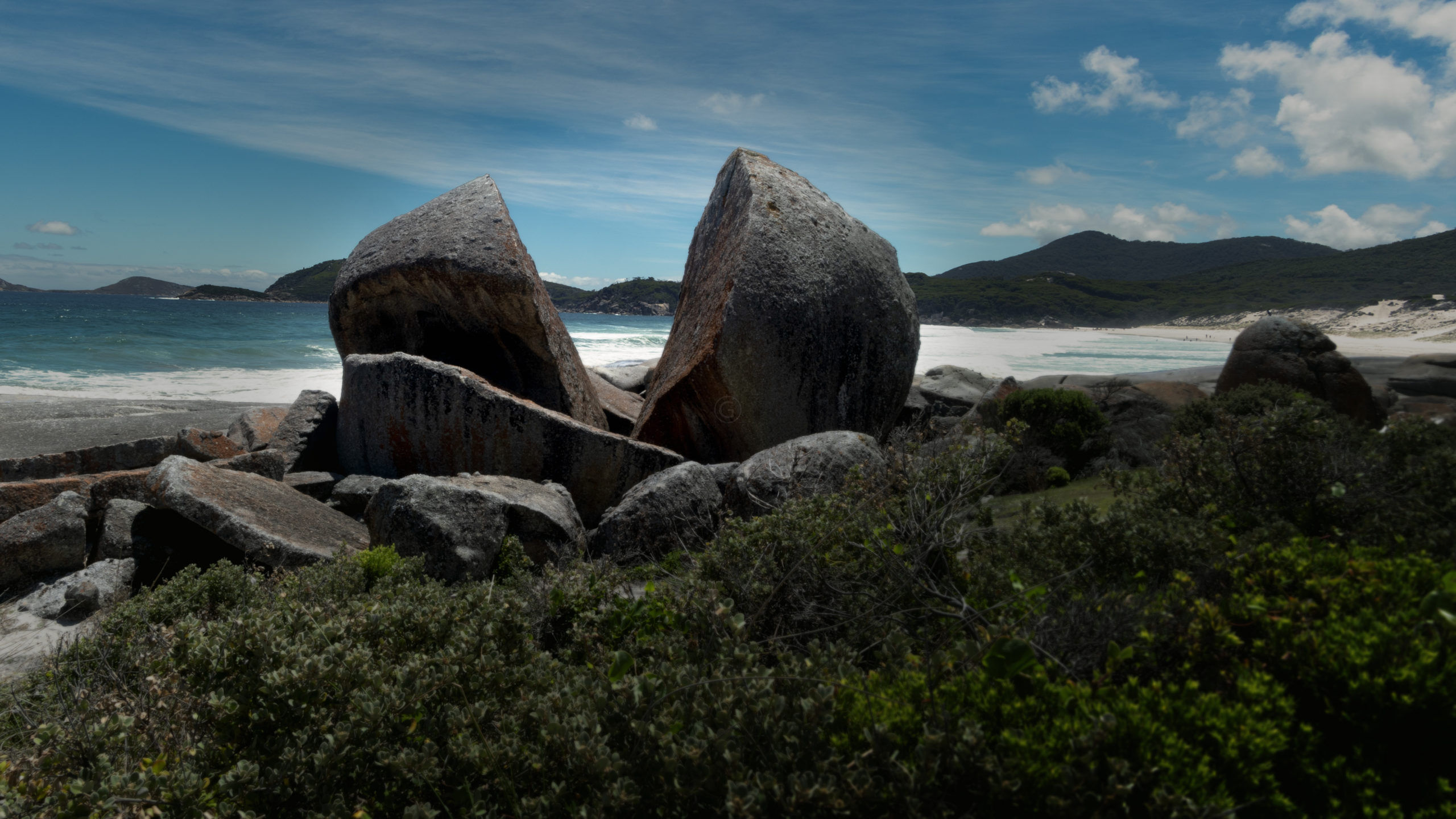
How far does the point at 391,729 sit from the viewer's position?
284 centimetres

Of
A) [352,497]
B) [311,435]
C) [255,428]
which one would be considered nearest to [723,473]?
[352,497]

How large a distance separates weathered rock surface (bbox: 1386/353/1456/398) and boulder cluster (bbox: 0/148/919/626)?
11082 mm

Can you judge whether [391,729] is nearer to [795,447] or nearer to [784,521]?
[784,521]

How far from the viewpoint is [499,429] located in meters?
7.53

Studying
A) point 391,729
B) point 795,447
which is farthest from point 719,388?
point 391,729

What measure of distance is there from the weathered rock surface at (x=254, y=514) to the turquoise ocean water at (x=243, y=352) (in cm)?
1558

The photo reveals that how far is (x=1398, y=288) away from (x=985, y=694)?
101 m

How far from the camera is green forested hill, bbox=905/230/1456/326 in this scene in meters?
80.5

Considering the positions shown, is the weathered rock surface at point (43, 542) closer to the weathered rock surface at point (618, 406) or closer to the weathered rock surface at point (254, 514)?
the weathered rock surface at point (254, 514)

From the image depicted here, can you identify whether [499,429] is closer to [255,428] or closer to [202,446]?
[202,446]

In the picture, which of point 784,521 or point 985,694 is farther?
point 784,521

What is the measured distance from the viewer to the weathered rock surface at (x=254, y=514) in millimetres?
5656

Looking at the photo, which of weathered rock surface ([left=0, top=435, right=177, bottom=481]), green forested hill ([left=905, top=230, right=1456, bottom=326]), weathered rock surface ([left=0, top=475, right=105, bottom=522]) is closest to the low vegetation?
weathered rock surface ([left=0, top=475, right=105, bottom=522])

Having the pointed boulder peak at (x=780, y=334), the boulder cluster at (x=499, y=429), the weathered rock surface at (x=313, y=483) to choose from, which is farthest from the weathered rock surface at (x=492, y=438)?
the pointed boulder peak at (x=780, y=334)
